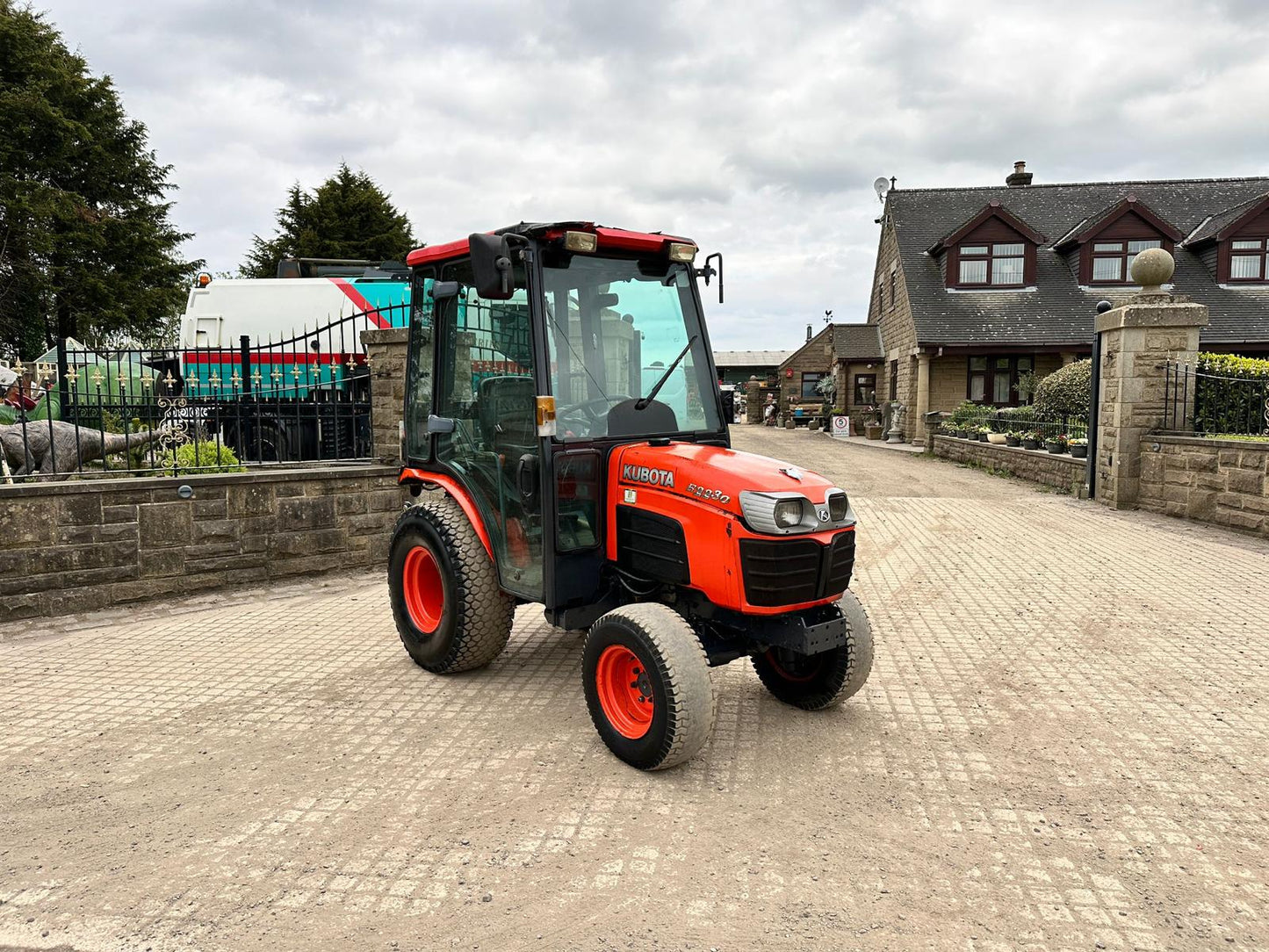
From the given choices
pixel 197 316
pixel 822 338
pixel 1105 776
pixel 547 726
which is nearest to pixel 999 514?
pixel 1105 776

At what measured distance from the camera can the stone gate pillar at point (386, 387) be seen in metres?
7.66

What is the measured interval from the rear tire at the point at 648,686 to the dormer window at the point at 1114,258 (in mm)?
25444

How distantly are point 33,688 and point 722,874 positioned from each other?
4.17m

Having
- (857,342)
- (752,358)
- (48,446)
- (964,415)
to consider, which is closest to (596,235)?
(48,446)

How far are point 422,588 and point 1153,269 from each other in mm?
10826

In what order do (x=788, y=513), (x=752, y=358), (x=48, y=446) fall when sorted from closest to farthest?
(x=788, y=513) → (x=48, y=446) → (x=752, y=358)

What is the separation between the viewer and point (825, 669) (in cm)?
420

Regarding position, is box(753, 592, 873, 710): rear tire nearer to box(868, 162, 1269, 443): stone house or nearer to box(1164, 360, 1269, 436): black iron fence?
box(1164, 360, 1269, 436): black iron fence

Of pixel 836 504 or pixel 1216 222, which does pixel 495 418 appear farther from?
pixel 1216 222

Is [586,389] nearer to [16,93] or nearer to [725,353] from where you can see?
[16,93]

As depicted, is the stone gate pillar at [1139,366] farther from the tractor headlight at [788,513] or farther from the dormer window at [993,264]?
the dormer window at [993,264]

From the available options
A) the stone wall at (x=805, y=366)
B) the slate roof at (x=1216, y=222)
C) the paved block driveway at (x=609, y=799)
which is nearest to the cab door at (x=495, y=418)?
the paved block driveway at (x=609, y=799)

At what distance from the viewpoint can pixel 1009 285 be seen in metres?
25.0

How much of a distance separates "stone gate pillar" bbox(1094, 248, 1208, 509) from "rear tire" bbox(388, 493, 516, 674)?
932 centimetres
